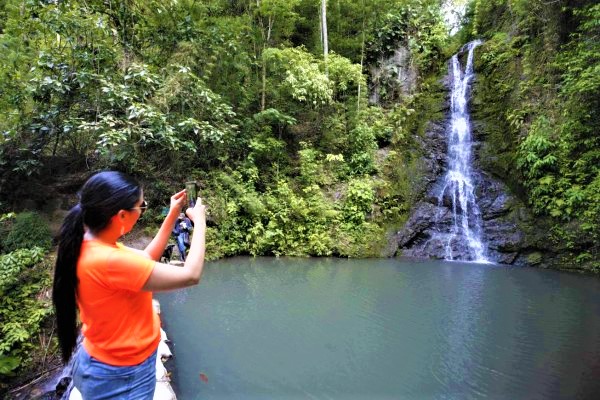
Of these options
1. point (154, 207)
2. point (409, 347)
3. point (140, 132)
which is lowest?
point (409, 347)

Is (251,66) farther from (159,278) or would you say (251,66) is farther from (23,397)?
(159,278)

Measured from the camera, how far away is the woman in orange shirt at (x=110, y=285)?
124 cm

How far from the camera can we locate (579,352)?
4.40m

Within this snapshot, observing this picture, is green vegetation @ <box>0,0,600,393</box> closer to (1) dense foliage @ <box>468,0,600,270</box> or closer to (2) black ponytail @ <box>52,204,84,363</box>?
(1) dense foliage @ <box>468,0,600,270</box>

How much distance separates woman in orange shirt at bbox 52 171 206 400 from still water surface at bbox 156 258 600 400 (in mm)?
2438

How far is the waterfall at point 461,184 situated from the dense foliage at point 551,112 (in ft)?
1.76

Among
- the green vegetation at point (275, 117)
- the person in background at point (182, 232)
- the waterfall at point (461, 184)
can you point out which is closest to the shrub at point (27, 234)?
the green vegetation at point (275, 117)

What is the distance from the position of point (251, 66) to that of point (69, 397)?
10.5m

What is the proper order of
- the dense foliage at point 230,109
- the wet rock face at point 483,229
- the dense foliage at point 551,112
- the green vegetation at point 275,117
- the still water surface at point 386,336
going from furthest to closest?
the wet rock face at point 483,229
the dense foliage at point 551,112
the dense foliage at point 230,109
the green vegetation at point 275,117
the still water surface at point 386,336

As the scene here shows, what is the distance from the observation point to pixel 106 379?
1.30 m

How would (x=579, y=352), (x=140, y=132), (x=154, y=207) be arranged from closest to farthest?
(x=579, y=352) → (x=140, y=132) → (x=154, y=207)

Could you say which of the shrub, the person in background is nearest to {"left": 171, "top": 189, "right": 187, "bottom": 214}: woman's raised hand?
the person in background

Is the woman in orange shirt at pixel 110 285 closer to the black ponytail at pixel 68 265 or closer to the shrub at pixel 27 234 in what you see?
the black ponytail at pixel 68 265

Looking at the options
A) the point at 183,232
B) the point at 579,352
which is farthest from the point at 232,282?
the point at 579,352
